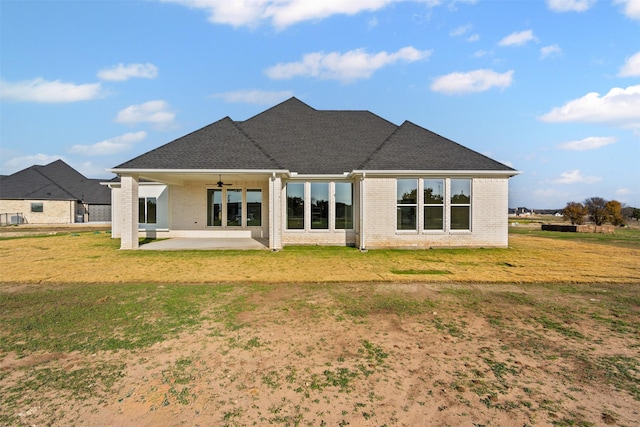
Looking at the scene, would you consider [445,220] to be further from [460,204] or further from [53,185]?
[53,185]

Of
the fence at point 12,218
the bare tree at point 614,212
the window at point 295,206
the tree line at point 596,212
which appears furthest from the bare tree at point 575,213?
the fence at point 12,218

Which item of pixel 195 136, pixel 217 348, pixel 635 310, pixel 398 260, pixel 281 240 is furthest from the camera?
pixel 195 136

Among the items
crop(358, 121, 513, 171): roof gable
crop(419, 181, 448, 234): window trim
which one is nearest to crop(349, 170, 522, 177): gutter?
crop(358, 121, 513, 171): roof gable

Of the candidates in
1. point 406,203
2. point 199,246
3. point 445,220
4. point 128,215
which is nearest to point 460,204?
point 445,220

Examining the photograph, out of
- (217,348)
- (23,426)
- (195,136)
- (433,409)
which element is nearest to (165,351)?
(217,348)

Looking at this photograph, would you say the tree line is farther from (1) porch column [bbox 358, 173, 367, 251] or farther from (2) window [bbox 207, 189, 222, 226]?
(2) window [bbox 207, 189, 222, 226]

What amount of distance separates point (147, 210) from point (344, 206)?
11487mm

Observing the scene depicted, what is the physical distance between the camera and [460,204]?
14539mm

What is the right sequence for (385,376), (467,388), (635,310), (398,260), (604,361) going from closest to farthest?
(467,388) → (385,376) → (604,361) → (635,310) → (398,260)

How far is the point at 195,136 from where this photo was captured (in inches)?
627

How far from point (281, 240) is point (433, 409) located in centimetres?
1161

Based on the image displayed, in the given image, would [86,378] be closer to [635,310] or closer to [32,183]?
[635,310]

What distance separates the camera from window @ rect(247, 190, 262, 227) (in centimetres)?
1797

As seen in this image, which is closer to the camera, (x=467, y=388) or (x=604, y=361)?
(x=467, y=388)
